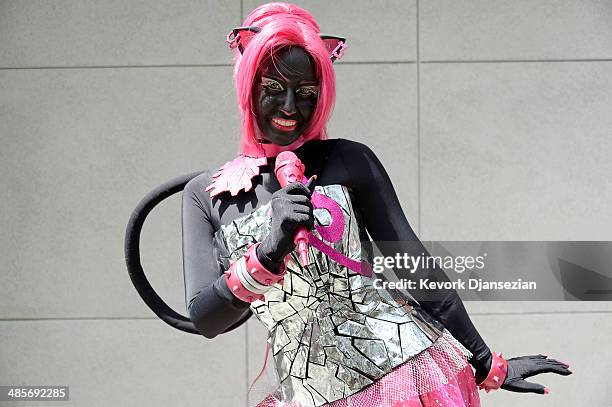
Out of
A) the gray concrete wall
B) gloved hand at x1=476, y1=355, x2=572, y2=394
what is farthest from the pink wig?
the gray concrete wall

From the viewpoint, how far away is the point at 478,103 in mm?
3395

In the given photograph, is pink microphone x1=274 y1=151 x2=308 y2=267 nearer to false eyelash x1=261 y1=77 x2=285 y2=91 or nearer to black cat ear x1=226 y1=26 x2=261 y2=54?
false eyelash x1=261 y1=77 x2=285 y2=91

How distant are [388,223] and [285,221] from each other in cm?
36

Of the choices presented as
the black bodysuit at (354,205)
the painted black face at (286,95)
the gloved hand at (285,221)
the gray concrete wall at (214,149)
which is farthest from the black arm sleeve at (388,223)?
the gray concrete wall at (214,149)

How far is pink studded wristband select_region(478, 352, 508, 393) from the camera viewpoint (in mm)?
1688

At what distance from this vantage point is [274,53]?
1.56m

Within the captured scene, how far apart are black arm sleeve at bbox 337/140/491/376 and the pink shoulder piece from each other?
17cm

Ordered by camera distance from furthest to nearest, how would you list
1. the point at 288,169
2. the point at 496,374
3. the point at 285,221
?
the point at 496,374 → the point at 288,169 → the point at 285,221

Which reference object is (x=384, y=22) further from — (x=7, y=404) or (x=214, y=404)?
(x=7, y=404)

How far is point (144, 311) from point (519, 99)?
170cm

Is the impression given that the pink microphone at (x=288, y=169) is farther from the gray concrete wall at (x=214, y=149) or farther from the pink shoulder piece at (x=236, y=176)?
the gray concrete wall at (x=214, y=149)

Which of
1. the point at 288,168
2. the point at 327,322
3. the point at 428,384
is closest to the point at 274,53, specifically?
the point at 288,168

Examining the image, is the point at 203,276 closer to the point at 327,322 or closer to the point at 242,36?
the point at 327,322

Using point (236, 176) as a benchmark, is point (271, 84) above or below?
above
